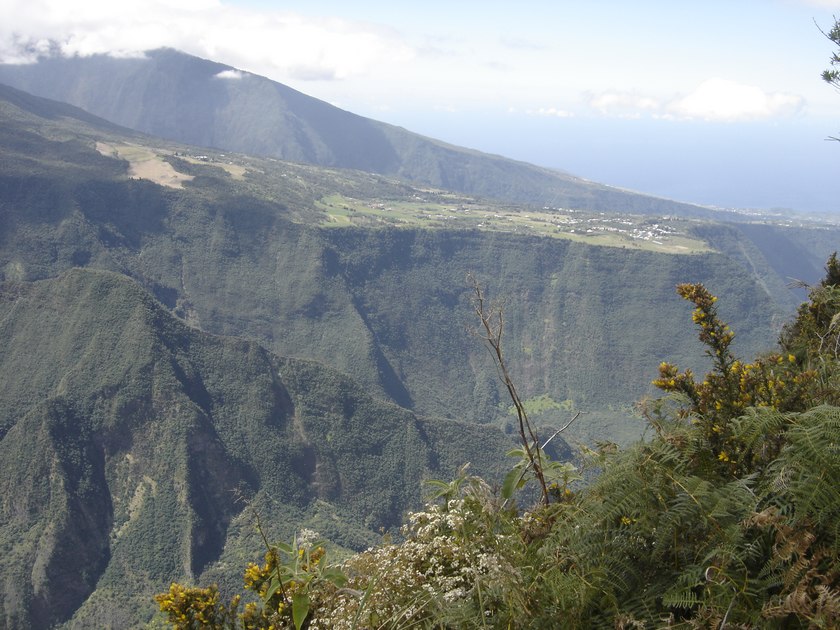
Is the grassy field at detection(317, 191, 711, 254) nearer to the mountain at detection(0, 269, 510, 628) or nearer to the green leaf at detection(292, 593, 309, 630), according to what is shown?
the mountain at detection(0, 269, 510, 628)

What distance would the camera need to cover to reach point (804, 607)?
251 centimetres

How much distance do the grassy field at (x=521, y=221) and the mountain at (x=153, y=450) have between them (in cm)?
6667

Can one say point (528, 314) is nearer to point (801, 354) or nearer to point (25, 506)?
point (25, 506)

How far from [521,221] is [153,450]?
112 metres

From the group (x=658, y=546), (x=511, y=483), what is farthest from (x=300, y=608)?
(x=658, y=546)

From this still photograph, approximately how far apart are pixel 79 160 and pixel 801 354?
151 m

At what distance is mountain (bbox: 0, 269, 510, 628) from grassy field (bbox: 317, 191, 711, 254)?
66.7 m

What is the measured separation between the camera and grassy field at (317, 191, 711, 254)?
13188cm

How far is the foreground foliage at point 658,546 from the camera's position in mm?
2748

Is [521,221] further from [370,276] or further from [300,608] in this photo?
[300,608]

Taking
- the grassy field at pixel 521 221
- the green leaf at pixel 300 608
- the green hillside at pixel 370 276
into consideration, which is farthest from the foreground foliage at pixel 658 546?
the grassy field at pixel 521 221

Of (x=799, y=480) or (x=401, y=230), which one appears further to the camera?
(x=401, y=230)

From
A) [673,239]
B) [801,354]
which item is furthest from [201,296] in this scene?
[801,354]

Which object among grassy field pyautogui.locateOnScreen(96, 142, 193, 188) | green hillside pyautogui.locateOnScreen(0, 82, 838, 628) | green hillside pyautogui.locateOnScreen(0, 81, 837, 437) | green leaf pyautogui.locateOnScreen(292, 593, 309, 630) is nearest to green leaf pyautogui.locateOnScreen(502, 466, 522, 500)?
green leaf pyautogui.locateOnScreen(292, 593, 309, 630)
